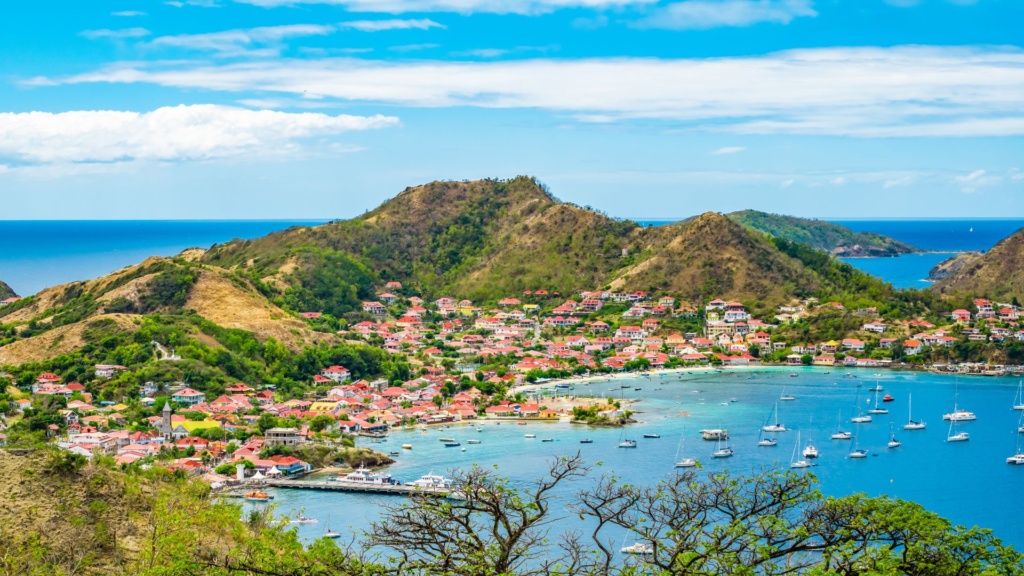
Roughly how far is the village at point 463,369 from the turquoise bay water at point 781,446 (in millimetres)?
3169

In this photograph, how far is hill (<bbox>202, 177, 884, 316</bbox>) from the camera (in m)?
92.9

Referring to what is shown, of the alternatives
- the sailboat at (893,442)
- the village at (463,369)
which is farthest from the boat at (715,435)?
the sailboat at (893,442)

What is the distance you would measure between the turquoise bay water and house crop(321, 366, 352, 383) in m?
12.6

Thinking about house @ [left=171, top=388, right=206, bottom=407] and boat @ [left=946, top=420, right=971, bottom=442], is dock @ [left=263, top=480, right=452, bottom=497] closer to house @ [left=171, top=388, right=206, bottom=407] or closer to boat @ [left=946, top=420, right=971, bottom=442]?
house @ [left=171, top=388, right=206, bottom=407]

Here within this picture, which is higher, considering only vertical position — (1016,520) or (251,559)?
(251,559)

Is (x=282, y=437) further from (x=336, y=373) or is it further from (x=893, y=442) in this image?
(x=893, y=442)

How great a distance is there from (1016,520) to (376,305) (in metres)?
60.5

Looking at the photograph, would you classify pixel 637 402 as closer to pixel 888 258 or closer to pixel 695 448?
pixel 695 448

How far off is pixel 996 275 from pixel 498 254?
144ft

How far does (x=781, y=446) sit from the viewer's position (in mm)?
51500

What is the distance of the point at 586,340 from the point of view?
82000 mm

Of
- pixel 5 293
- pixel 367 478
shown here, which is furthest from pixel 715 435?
pixel 5 293

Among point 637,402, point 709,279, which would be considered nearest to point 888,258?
point 709,279

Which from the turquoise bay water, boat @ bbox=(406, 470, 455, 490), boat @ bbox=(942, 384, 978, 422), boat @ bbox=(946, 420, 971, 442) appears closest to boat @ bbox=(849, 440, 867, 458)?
the turquoise bay water
